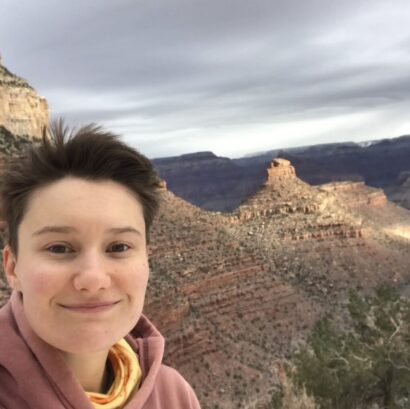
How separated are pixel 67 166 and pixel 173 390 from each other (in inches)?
42.4

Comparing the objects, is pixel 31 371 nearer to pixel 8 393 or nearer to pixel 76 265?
pixel 8 393

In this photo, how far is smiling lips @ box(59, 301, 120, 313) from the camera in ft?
5.95

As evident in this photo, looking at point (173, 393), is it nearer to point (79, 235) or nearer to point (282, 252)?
point (79, 235)

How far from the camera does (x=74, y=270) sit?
5.88 ft

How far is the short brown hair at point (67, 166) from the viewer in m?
1.94

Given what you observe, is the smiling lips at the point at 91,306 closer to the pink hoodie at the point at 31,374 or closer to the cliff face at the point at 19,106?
the pink hoodie at the point at 31,374

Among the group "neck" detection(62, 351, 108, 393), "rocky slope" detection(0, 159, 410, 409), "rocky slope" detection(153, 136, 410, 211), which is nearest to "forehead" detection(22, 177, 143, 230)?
"neck" detection(62, 351, 108, 393)

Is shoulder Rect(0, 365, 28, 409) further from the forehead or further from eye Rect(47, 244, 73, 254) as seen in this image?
the forehead

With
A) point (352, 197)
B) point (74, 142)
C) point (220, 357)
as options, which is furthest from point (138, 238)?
point (352, 197)

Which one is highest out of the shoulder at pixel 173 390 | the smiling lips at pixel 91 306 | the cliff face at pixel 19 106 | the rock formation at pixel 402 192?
the cliff face at pixel 19 106

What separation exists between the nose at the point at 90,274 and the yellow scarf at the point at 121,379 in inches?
16.5

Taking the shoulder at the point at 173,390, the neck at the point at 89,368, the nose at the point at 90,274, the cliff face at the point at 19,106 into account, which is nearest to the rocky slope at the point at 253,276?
the cliff face at the point at 19,106

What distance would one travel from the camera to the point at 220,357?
2652 centimetres

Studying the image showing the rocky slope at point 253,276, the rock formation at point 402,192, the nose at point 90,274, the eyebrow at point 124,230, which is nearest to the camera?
the nose at point 90,274
